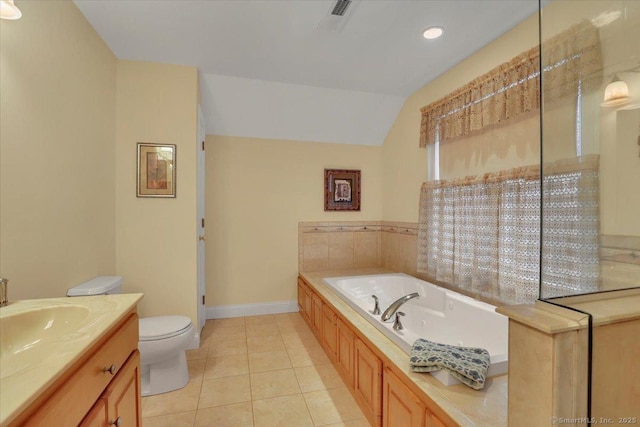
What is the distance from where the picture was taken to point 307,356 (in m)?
2.51

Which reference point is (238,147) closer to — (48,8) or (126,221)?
(126,221)

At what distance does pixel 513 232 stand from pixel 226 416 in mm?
2214

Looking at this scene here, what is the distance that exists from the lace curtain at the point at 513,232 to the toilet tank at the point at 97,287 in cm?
232

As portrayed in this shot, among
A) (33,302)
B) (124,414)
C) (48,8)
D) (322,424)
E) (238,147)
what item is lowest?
(322,424)

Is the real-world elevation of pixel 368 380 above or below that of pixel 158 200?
below

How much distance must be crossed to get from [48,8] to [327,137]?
2.58m

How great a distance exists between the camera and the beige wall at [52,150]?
4.33 feet

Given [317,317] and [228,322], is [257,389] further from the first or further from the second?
[228,322]

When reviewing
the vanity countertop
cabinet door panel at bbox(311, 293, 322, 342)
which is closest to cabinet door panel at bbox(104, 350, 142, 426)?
the vanity countertop

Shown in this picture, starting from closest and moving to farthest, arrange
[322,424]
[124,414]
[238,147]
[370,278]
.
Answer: [124,414]
[322,424]
[370,278]
[238,147]

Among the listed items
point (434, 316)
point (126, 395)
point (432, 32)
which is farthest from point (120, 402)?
point (432, 32)

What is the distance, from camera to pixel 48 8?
156 centimetres

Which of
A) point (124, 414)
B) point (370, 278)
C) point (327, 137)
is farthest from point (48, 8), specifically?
point (370, 278)

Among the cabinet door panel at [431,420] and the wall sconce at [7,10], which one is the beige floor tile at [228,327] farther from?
the wall sconce at [7,10]
